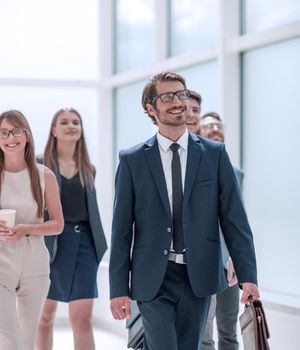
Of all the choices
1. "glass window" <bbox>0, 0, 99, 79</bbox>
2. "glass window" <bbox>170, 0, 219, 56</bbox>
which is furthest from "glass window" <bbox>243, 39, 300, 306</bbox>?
"glass window" <bbox>0, 0, 99, 79</bbox>

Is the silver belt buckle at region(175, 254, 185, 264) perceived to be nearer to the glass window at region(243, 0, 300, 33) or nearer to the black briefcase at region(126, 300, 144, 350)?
the black briefcase at region(126, 300, 144, 350)

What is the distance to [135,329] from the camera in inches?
138

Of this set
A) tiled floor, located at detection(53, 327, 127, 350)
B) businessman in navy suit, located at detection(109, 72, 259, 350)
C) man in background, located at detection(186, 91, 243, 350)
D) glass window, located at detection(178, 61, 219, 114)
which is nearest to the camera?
businessman in navy suit, located at detection(109, 72, 259, 350)

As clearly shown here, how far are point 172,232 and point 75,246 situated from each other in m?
1.67

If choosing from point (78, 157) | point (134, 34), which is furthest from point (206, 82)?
point (78, 157)

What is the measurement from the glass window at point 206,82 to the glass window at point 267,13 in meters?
0.52

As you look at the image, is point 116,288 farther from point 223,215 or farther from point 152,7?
point 152,7

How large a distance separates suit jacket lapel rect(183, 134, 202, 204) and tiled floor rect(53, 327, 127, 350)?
3203mm

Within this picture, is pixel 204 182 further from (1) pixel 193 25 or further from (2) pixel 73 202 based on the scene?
(1) pixel 193 25

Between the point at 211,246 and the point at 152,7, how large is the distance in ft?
14.5

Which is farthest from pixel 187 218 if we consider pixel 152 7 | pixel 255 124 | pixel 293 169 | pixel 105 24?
pixel 105 24

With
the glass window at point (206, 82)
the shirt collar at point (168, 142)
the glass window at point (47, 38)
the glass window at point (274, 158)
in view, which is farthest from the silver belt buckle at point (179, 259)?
the glass window at point (47, 38)

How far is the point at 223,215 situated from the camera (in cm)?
332

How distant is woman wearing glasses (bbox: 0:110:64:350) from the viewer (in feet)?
12.7
